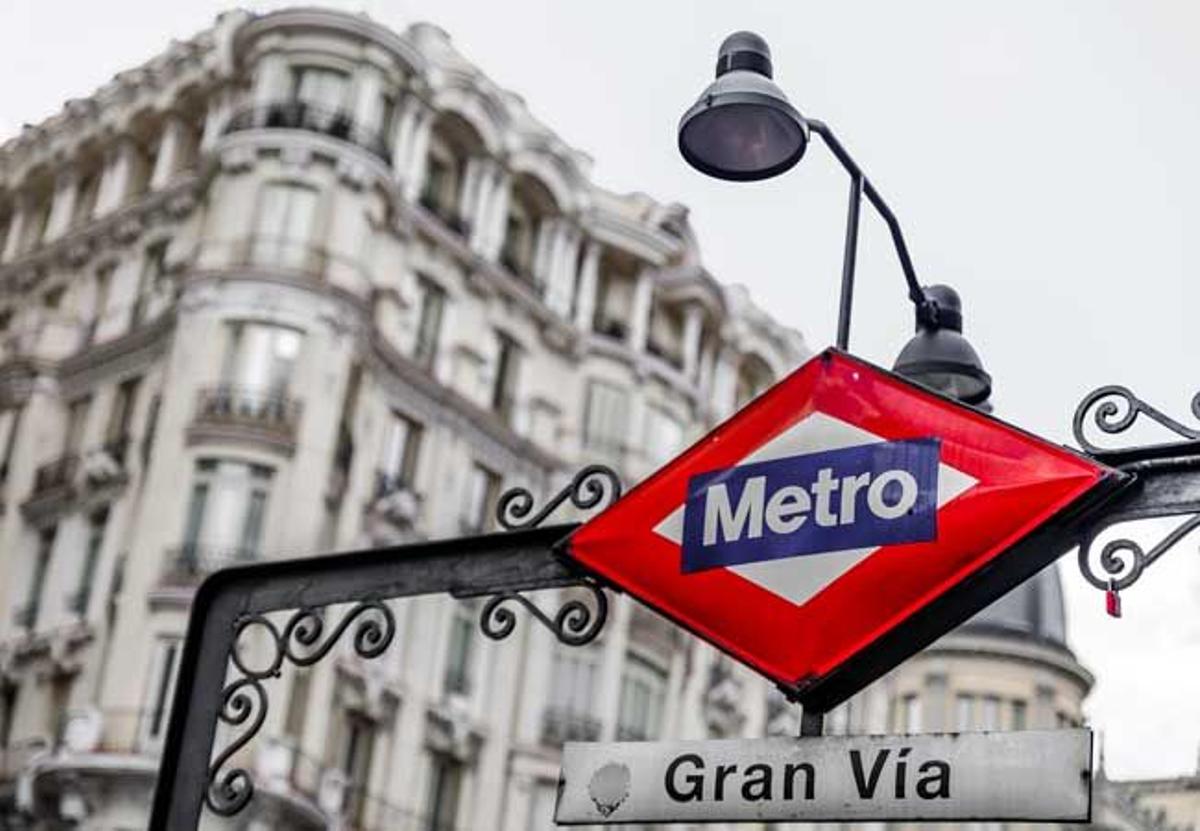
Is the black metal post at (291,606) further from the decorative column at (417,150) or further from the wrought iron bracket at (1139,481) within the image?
the decorative column at (417,150)

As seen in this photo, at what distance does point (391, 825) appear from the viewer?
3353 cm

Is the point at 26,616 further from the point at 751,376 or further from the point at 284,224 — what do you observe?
the point at 751,376

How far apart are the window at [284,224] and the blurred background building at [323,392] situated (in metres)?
0.05

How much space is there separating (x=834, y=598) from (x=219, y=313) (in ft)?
94.2

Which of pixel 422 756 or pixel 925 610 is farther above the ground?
pixel 422 756

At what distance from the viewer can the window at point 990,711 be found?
55.2 m

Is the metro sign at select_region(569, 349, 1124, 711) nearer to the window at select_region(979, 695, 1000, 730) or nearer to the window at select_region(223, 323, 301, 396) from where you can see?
the window at select_region(223, 323, 301, 396)

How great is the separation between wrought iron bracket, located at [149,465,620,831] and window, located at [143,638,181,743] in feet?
80.6

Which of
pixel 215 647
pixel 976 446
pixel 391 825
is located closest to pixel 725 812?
pixel 976 446

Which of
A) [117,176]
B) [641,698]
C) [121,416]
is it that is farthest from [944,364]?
[117,176]

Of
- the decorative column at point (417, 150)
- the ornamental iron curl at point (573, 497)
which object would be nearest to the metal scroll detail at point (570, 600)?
the ornamental iron curl at point (573, 497)

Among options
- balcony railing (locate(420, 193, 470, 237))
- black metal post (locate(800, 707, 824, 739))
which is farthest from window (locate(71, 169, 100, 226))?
black metal post (locate(800, 707, 824, 739))

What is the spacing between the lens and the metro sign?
577 cm

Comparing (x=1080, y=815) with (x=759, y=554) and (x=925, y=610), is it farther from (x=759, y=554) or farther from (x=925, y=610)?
(x=759, y=554)
